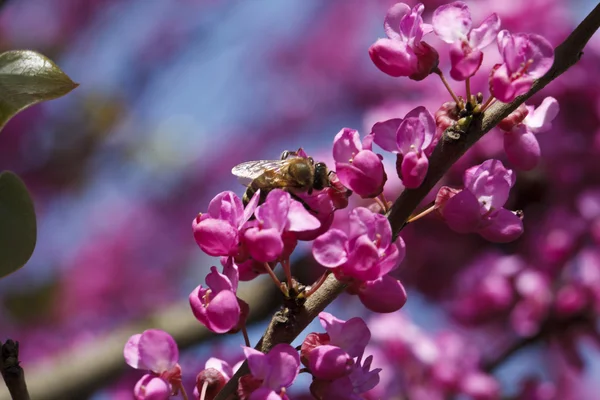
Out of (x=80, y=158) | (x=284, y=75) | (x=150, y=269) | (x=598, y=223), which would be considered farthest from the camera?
(x=284, y=75)

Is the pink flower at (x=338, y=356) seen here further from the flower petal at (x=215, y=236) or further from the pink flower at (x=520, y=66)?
the pink flower at (x=520, y=66)

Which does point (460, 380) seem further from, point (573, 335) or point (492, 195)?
point (492, 195)

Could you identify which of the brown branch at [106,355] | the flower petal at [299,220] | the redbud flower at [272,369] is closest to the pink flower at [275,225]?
the flower petal at [299,220]

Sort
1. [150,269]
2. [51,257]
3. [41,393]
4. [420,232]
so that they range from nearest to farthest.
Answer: [41,393] → [420,232] → [51,257] → [150,269]

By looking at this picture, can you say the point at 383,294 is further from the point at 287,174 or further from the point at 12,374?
the point at 12,374

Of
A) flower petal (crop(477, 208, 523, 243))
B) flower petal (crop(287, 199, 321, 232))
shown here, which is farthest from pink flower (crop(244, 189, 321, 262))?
flower petal (crop(477, 208, 523, 243))

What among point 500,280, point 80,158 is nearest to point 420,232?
point 500,280

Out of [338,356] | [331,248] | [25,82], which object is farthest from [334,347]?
[25,82]
